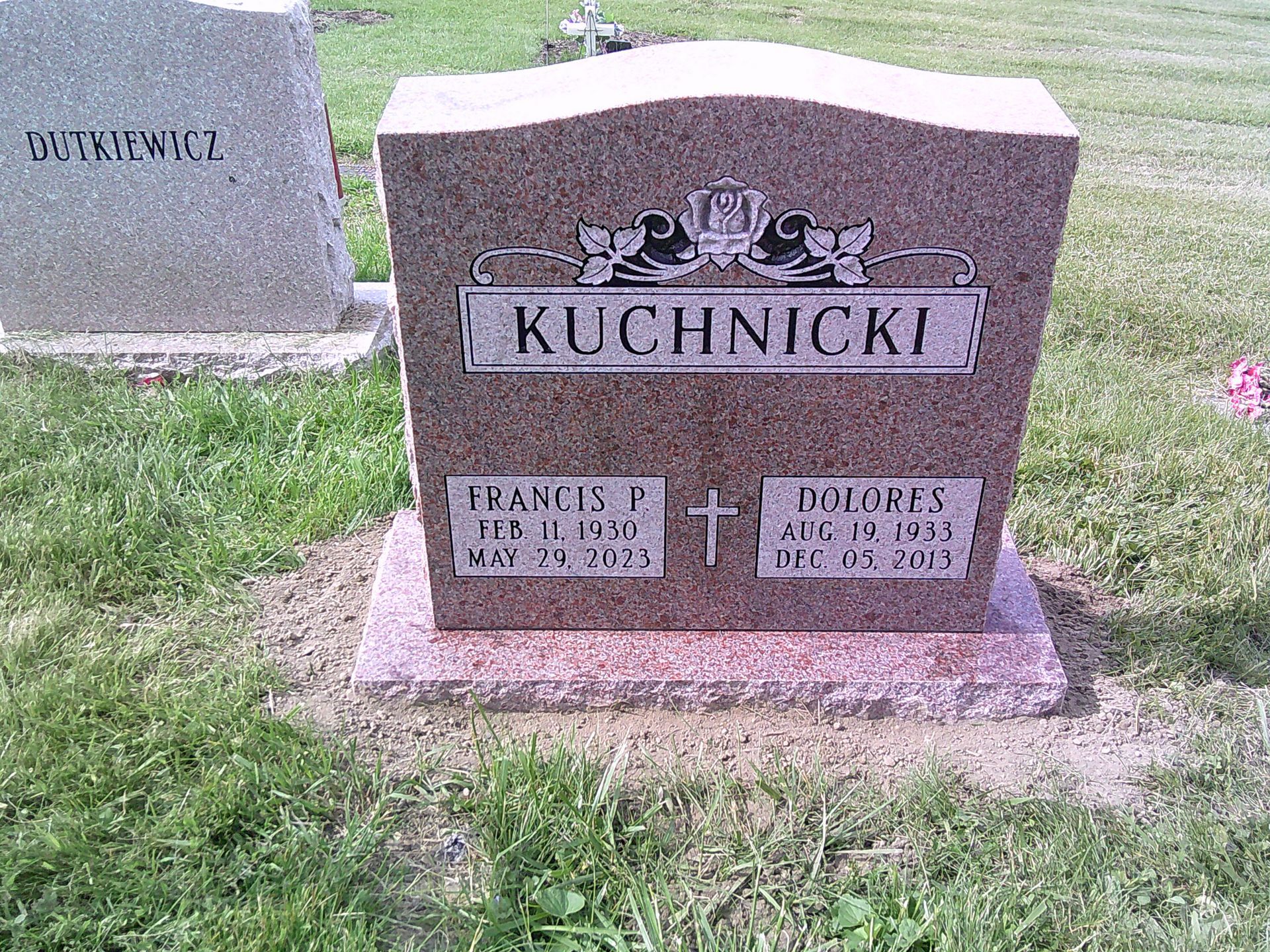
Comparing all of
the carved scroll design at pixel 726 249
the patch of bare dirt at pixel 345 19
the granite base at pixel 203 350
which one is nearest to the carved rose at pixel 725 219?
the carved scroll design at pixel 726 249

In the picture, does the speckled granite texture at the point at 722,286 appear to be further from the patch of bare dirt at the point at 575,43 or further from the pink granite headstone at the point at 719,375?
the patch of bare dirt at the point at 575,43

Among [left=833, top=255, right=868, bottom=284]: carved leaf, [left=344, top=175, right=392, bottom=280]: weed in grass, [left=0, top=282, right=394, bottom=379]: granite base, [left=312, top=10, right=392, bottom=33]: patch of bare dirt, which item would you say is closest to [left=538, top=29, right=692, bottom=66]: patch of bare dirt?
[left=312, top=10, right=392, bottom=33]: patch of bare dirt

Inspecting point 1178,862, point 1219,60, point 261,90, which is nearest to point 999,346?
point 1178,862

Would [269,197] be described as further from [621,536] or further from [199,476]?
[621,536]

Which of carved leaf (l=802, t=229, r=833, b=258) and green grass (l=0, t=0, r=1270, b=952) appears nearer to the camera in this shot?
green grass (l=0, t=0, r=1270, b=952)

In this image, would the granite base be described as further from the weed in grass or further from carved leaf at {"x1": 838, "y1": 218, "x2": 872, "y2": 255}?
carved leaf at {"x1": 838, "y1": 218, "x2": 872, "y2": 255}

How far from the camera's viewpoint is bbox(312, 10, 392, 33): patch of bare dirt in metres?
11.2

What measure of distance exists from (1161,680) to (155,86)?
145 inches

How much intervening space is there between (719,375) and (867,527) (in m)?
0.52

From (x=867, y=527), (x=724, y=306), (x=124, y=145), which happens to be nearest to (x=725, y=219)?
(x=724, y=306)

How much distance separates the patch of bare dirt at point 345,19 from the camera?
1120 cm

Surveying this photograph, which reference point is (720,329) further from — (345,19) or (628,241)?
(345,19)

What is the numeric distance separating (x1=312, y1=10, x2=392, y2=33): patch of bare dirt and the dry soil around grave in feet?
34.0

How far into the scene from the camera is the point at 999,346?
213cm
